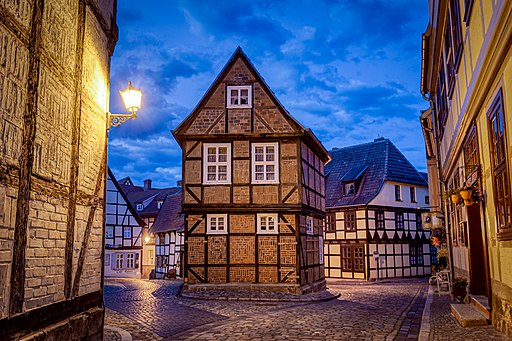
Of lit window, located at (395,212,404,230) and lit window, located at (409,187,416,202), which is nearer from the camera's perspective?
lit window, located at (395,212,404,230)

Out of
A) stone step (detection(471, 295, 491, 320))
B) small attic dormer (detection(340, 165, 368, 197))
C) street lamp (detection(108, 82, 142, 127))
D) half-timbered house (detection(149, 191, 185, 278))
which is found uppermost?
small attic dormer (detection(340, 165, 368, 197))

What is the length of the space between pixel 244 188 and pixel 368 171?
15877 millimetres

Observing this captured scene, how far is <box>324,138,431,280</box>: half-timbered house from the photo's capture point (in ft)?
101

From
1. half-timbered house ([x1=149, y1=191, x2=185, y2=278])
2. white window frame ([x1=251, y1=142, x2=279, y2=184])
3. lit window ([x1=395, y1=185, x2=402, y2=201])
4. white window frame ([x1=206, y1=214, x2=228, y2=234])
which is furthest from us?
half-timbered house ([x1=149, y1=191, x2=185, y2=278])

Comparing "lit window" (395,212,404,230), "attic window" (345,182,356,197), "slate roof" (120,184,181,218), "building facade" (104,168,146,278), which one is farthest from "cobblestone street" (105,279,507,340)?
"slate roof" (120,184,181,218)

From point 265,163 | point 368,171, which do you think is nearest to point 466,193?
point 265,163

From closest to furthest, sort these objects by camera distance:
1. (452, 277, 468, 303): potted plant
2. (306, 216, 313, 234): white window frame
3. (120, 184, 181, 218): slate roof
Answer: (452, 277, 468, 303): potted plant → (306, 216, 313, 234): white window frame → (120, 184, 181, 218): slate roof

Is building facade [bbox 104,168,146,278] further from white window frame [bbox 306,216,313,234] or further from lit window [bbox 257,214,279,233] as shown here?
lit window [bbox 257,214,279,233]

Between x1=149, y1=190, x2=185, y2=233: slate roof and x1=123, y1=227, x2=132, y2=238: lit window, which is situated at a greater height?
x1=149, y1=190, x2=185, y2=233: slate roof

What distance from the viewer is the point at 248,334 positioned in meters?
9.65

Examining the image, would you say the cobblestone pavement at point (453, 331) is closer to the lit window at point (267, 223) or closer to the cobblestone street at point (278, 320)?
the cobblestone street at point (278, 320)

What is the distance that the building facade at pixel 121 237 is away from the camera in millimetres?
38875

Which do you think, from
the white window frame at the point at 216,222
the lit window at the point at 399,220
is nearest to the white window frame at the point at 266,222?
the white window frame at the point at 216,222

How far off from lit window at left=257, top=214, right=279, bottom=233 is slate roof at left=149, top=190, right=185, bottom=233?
15630 millimetres
